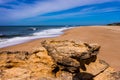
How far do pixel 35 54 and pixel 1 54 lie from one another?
31.6 inches

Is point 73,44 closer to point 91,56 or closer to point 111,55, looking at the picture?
point 91,56

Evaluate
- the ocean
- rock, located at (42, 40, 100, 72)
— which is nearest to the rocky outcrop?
rock, located at (42, 40, 100, 72)

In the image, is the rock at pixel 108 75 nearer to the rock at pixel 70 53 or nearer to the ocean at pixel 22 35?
the rock at pixel 70 53

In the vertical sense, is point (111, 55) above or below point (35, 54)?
below

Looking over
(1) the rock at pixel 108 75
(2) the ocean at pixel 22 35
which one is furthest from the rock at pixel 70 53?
Answer: (2) the ocean at pixel 22 35

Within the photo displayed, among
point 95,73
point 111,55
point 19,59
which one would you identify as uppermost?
point 19,59

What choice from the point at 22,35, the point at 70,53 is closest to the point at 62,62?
the point at 70,53

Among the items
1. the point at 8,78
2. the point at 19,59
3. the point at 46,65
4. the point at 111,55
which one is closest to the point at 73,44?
the point at 46,65

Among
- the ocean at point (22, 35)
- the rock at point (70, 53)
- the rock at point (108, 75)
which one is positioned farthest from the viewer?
the ocean at point (22, 35)

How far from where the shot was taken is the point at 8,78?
4.40 meters

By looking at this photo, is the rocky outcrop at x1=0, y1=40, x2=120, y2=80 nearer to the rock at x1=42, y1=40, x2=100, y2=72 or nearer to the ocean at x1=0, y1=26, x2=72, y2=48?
the rock at x1=42, y1=40, x2=100, y2=72

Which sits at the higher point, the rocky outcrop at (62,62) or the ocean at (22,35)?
the rocky outcrop at (62,62)

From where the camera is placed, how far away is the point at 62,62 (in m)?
5.12

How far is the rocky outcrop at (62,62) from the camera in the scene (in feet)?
16.6
